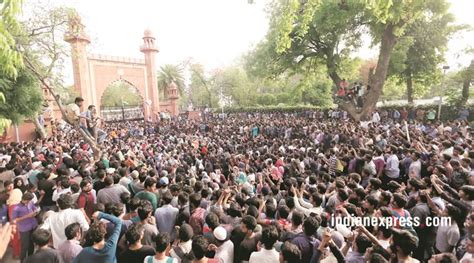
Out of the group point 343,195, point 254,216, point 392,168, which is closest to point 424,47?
point 392,168

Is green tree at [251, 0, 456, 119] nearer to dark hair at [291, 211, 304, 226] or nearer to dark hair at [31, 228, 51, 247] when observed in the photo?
dark hair at [291, 211, 304, 226]

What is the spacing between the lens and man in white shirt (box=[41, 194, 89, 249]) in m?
3.84

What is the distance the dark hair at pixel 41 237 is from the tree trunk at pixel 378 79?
1841 centimetres

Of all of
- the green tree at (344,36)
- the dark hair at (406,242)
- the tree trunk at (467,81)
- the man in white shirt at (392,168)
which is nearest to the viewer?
the dark hair at (406,242)

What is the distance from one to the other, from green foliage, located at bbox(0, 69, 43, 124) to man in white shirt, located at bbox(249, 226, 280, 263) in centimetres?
1153

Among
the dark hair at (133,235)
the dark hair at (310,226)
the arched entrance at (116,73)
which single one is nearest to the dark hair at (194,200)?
the dark hair at (133,235)

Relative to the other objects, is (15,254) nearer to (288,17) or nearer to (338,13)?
(288,17)

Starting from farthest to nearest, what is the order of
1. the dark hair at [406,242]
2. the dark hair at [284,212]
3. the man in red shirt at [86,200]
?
the man in red shirt at [86,200] < the dark hair at [284,212] < the dark hair at [406,242]

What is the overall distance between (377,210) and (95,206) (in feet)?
13.1

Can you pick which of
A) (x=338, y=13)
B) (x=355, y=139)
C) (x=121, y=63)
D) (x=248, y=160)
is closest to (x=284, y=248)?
(x=248, y=160)

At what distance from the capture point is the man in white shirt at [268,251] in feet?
10.1

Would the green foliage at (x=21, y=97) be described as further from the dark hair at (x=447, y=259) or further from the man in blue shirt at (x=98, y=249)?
the dark hair at (x=447, y=259)

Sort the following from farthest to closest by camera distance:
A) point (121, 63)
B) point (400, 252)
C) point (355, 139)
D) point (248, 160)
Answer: point (121, 63), point (355, 139), point (248, 160), point (400, 252)

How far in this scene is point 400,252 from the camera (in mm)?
2811
